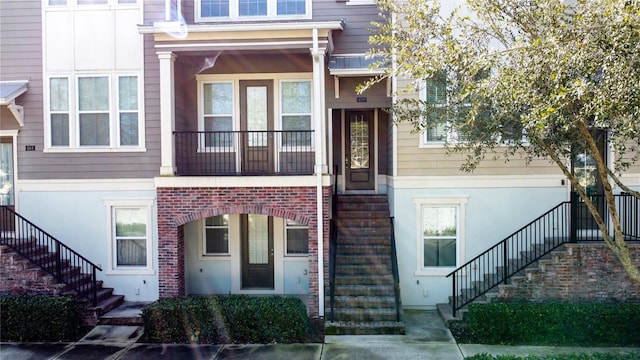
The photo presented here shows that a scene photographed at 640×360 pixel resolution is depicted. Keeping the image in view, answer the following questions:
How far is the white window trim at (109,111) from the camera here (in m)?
10.4

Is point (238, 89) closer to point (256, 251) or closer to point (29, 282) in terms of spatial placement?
point (256, 251)

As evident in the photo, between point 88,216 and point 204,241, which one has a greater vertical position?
point 88,216

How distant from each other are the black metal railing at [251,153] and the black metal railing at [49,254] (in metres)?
3.38

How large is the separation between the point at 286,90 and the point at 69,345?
23.8ft

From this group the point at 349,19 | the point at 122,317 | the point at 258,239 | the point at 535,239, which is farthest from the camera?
the point at 258,239

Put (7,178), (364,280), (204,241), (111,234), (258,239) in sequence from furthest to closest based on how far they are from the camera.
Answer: (258,239) → (204,241) → (7,178) → (111,234) → (364,280)

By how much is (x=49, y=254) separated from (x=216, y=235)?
3.82 m

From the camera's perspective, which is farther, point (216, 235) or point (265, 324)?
point (216, 235)

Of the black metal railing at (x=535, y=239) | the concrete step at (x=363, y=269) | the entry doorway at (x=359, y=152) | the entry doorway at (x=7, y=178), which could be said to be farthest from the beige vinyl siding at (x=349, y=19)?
the entry doorway at (x=7, y=178)

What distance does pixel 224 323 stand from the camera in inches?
328

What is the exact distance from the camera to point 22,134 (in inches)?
417

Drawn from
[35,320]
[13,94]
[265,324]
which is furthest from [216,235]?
[13,94]

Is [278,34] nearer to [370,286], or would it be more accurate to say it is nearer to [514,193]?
[370,286]

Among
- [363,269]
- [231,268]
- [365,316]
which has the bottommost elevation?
[365,316]
